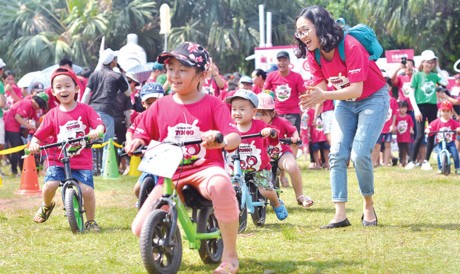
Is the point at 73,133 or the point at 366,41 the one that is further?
the point at 73,133

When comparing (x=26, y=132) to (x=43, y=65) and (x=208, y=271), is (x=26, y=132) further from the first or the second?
(x=43, y=65)

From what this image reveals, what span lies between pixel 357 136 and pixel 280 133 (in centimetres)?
216

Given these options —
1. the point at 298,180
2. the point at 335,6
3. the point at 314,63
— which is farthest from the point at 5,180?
the point at 335,6

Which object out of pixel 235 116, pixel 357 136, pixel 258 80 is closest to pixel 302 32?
→ pixel 357 136

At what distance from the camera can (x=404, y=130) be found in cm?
1975

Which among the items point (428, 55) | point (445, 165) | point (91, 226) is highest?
point (428, 55)

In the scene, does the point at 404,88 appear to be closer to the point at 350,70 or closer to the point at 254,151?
the point at 254,151

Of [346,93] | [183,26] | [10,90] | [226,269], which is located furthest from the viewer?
[183,26]

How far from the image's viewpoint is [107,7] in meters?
41.7

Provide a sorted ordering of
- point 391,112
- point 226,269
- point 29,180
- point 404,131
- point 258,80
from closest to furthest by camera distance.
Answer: point 226,269
point 29,180
point 258,80
point 391,112
point 404,131

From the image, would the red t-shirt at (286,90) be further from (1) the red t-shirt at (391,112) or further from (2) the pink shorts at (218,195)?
(2) the pink shorts at (218,195)

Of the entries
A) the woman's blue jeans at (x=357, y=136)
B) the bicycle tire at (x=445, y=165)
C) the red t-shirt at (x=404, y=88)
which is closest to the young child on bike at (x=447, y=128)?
the bicycle tire at (x=445, y=165)

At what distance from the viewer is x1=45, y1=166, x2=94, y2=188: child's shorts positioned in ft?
30.0

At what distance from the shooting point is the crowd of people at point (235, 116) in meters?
6.17
